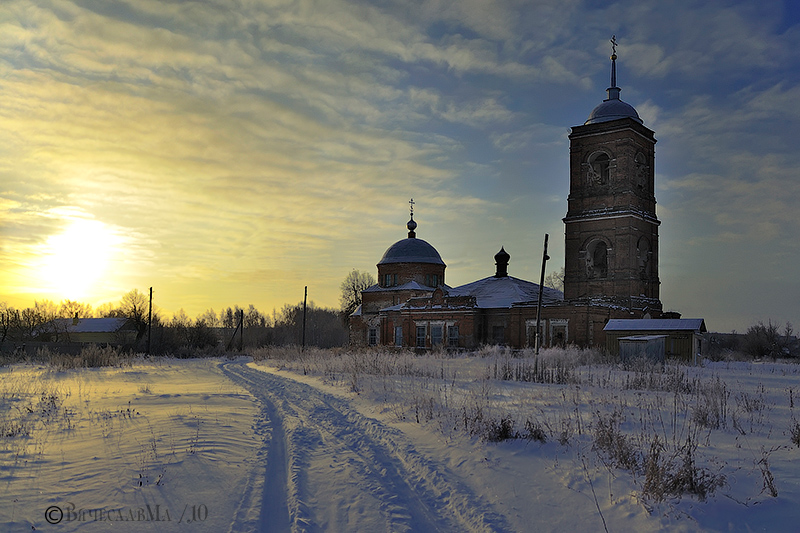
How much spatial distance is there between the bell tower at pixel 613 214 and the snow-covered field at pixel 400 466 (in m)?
22.8

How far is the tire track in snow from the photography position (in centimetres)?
528

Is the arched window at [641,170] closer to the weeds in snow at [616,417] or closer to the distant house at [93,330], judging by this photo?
the weeds in snow at [616,417]

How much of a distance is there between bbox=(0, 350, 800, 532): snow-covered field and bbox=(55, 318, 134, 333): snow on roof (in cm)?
5783

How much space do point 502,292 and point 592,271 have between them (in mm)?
6946

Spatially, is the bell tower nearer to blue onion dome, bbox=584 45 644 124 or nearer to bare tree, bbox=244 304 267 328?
blue onion dome, bbox=584 45 644 124

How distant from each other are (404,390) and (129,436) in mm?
6723

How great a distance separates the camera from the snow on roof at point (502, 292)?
39.1 metres

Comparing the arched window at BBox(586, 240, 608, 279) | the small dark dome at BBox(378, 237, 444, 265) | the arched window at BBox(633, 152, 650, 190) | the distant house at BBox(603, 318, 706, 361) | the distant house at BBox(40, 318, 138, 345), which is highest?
the arched window at BBox(633, 152, 650, 190)

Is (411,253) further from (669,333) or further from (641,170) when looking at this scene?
(669,333)

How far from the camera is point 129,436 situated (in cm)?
841

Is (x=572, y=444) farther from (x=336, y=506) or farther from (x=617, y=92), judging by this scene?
(x=617, y=92)

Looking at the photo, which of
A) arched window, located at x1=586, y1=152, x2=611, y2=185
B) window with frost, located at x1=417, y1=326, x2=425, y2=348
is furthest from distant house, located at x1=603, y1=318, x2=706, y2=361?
window with frost, located at x1=417, y1=326, x2=425, y2=348

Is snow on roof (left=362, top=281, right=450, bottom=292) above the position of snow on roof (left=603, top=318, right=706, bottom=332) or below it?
above

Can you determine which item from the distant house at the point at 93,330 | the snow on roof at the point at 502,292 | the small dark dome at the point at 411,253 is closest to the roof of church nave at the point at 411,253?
the small dark dome at the point at 411,253
